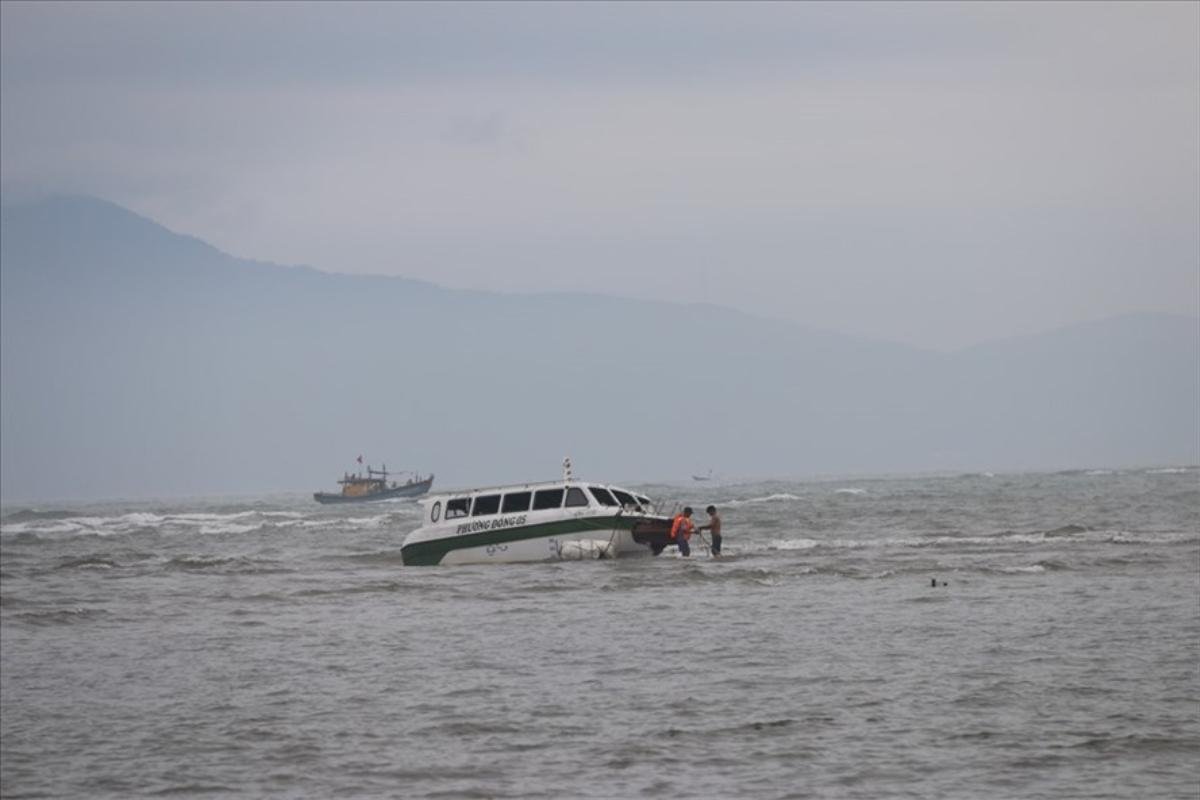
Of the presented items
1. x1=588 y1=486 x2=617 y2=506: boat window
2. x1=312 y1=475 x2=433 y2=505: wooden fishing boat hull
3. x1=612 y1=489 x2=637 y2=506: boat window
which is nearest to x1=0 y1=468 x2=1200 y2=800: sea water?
x1=588 y1=486 x2=617 y2=506: boat window

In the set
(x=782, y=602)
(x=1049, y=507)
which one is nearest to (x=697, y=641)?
(x=782, y=602)

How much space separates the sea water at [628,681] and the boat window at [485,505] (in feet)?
6.19

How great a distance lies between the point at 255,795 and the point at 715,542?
28563 mm

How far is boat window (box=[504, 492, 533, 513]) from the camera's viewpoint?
42062 mm

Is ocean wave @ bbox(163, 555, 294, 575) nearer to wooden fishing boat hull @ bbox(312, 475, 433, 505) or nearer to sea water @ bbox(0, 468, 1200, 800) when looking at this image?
sea water @ bbox(0, 468, 1200, 800)

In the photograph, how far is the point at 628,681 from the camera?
2089 cm

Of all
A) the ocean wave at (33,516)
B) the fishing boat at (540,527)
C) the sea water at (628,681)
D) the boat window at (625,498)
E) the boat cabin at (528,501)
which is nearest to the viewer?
the sea water at (628,681)

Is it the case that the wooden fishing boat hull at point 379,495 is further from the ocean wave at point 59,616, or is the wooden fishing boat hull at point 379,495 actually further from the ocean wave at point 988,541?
the ocean wave at point 59,616

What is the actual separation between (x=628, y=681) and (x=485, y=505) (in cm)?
2216

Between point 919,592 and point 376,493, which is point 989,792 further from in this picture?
point 376,493

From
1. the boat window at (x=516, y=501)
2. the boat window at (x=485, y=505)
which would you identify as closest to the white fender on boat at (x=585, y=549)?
the boat window at (x=516, y=501)

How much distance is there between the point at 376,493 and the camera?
151875 millimetres

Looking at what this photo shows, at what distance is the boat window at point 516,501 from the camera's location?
4206cm

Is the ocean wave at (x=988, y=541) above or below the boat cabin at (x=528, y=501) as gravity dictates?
below
